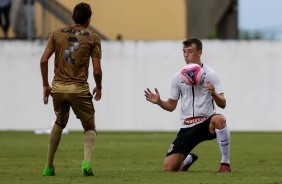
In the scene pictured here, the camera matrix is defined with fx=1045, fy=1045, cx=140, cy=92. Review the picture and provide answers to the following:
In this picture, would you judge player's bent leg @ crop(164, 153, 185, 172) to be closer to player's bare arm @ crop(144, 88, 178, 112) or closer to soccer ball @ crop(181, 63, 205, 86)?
player's bare arm @ crop(144, 88, 178, 112)

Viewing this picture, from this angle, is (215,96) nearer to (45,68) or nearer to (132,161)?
(45,68)

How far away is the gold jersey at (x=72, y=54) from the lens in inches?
480

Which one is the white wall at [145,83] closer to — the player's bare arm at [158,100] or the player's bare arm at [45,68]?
the player's bare arm at [158,100]

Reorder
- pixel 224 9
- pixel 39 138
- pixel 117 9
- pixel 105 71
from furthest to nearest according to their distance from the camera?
pixel 224 9, pixel 117 9, pixel 105 71, pixel 39 138

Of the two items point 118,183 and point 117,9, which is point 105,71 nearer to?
point 117,9

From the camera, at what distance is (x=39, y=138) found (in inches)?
923

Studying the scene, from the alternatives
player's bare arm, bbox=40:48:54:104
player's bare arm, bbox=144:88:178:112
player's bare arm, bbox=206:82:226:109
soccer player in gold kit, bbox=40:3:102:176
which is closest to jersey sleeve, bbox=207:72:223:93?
player's bare arm, bbox=206:82:226:109

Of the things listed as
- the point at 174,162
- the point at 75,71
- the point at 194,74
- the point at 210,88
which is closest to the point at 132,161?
the point at 174,162

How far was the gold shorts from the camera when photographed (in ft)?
40.4

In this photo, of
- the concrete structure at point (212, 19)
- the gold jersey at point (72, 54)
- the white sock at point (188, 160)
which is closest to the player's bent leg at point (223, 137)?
the white sock at point (188, 160)

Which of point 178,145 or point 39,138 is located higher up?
point 178,145

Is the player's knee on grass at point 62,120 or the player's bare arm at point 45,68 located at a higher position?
the player's bare arm at point 45,68

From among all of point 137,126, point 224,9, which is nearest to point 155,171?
point 137,126

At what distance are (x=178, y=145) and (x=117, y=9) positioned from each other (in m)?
22.4
